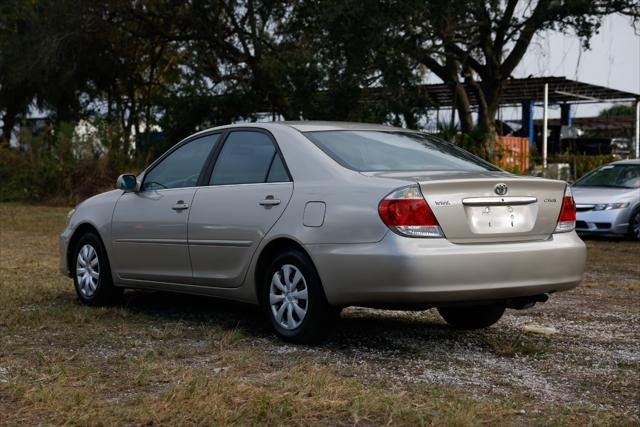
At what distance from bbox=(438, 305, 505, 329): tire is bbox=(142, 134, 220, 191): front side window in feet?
7.04

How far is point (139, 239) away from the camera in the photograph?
8078 mm

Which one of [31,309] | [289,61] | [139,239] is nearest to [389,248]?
[139,239]

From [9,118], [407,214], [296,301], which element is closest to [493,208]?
[407,214]

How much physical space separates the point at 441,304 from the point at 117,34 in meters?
24.5

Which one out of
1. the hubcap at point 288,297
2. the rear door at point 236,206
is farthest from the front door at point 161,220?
the hubcap at point 288,297

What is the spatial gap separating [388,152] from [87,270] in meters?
3.06

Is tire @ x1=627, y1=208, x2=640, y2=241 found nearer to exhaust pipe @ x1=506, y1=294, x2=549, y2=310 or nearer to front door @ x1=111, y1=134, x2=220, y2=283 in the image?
front door @ x1=111, y1=134, x2=220, y2=283

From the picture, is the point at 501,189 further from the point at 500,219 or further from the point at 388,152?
the point at 388,152

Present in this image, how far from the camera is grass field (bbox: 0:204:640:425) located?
189 inches

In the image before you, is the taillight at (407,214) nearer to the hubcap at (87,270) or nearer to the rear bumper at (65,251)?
the hubcap at (87,270)

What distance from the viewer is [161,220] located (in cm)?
788

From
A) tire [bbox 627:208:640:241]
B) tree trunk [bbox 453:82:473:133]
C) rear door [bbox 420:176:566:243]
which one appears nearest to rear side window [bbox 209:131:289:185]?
rear door [bbox 420:176:566:243]

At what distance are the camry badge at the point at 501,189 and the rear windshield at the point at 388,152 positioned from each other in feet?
2.17

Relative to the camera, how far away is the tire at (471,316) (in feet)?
24.4
